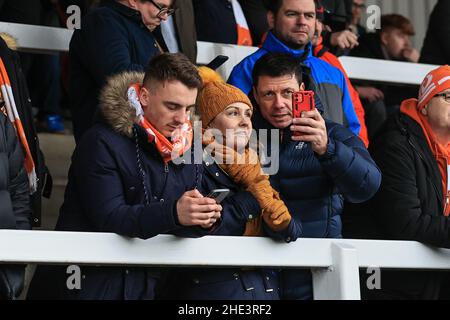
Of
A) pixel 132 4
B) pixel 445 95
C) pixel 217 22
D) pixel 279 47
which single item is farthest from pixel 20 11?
pixel 445 95

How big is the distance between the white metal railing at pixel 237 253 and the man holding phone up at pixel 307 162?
6.2 inches

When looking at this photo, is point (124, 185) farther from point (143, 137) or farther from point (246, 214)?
point (246, 214)

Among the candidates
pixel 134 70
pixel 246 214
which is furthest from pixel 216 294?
pixel 134 70

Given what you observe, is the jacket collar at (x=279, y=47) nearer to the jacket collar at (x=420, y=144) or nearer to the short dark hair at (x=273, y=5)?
the short dark hair at (x=273, y=5)

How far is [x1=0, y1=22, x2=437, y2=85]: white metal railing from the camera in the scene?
20.9 feet

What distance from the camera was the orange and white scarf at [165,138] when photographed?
15.1 feet

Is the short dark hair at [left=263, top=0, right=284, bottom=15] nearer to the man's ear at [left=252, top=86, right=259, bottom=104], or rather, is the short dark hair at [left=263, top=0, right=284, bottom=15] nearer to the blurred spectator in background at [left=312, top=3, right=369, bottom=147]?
the blurred spectator in background at [left=312, top=3, right=369, bottom=147]

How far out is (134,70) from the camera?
203 inches

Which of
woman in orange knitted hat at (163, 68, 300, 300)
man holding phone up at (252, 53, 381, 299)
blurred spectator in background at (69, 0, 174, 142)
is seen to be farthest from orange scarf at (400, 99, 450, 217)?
blurred spectator in background at (69, 0, 174, 142)

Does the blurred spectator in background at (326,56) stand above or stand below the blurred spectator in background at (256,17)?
below

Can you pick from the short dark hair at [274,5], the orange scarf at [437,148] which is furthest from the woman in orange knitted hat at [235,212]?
the short dark hair at [274,5]

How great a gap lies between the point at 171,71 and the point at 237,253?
2.52ft

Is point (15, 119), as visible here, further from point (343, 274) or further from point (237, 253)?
point (343, 274)

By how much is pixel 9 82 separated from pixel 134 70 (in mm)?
545
